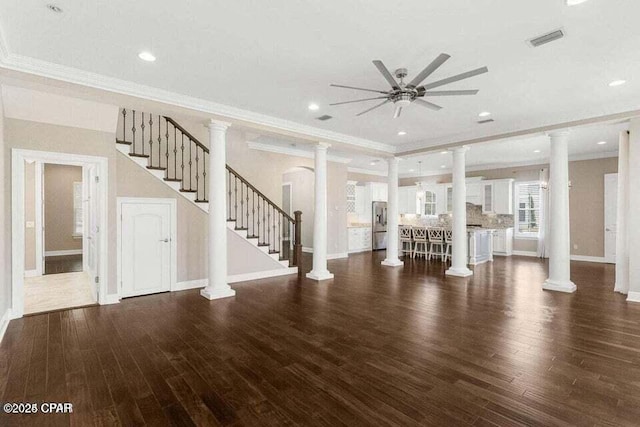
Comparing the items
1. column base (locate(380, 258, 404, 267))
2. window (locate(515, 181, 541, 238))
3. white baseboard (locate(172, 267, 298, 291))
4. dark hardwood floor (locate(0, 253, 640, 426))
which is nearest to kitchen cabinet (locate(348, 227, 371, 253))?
column base (locate(380, 258, 404, 267))

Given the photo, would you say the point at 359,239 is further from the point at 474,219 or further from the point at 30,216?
the point at 30,216

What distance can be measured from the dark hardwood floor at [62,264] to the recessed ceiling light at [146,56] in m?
6.09

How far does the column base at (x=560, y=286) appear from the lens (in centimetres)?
565

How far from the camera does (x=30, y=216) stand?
22.8 feet

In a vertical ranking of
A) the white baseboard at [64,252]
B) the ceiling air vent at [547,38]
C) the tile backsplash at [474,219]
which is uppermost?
the ceiling air vent at [547,38]

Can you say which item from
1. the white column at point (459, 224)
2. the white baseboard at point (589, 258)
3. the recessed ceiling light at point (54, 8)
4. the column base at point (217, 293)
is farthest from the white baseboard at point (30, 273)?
the white baseboard at point (589, 258)

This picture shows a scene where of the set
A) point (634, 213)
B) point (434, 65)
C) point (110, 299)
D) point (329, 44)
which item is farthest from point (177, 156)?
point (634, 213)

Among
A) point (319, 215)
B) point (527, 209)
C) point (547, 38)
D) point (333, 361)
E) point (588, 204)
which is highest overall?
point (547, 38)

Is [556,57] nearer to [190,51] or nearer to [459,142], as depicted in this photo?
[459,142]

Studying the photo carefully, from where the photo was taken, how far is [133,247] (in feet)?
17.2

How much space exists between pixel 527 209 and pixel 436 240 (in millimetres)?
3824

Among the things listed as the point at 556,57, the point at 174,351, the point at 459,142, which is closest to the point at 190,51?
the point at 174,351

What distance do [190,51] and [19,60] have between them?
1.89 m

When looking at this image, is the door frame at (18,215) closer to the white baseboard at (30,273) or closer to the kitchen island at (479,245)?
the white baseboard at (30,273)
